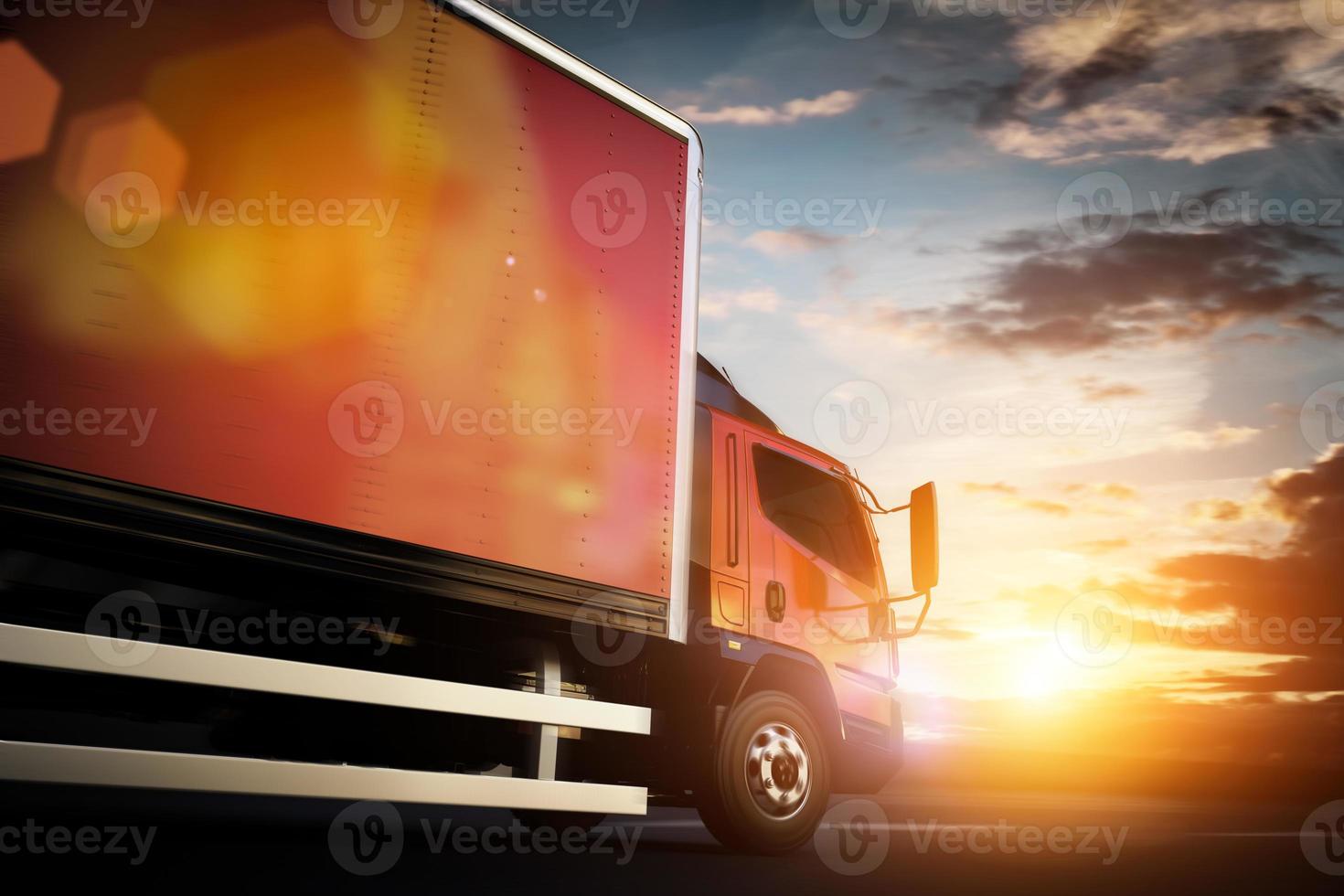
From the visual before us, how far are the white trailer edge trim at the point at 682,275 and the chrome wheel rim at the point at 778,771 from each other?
35.7 inches

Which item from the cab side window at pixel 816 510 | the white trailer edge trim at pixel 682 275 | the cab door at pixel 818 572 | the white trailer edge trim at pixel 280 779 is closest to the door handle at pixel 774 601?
the cab door at pixel 818 572

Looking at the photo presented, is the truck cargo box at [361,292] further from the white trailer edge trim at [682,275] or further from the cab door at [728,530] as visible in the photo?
the cab door at [728,530]

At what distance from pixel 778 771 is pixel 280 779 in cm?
321

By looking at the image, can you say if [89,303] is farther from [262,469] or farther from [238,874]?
[238,874]

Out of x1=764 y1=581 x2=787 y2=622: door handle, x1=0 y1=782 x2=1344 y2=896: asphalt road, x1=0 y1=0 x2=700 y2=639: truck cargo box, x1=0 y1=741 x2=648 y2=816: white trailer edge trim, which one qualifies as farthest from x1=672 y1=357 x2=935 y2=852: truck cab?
x1=0 y1=741 x2=648 y2=816: white trailer edge trim

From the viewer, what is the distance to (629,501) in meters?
4.96

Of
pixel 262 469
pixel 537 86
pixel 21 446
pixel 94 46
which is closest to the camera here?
pixel 21 446

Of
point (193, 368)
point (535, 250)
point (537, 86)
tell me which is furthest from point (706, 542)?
point (193, 368)

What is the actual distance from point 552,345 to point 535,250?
427mm

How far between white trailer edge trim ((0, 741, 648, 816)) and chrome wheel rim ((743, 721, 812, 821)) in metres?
1.34

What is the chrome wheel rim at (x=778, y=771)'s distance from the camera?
599 cm

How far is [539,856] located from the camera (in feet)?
19.3

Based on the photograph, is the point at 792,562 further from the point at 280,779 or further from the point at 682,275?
the point at 280,779

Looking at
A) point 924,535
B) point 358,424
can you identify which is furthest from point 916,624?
point 358,424
